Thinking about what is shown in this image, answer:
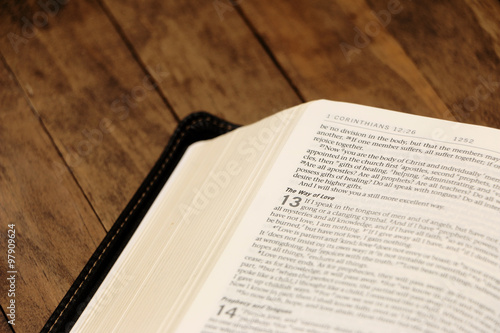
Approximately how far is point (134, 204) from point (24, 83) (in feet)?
0.84

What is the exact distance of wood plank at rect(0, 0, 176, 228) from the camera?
2.04ft

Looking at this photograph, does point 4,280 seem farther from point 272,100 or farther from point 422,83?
point 422,83

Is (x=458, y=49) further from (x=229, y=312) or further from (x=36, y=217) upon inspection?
(x=36, y=217)

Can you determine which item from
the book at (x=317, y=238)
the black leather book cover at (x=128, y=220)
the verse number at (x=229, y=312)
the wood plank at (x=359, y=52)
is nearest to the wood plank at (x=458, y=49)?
the wood plank at (x=359, y=52)

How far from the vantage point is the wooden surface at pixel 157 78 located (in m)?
0.60

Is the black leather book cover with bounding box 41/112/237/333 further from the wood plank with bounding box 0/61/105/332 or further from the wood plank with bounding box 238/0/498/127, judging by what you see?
the wood plank with bounding box 238/0/498/127

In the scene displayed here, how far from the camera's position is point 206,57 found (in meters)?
0.69

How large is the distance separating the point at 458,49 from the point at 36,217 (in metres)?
0.57

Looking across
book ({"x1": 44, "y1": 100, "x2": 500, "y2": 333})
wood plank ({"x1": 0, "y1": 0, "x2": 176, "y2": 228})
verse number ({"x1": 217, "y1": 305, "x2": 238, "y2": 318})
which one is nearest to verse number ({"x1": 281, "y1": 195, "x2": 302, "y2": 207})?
book ({"x1": 44, "y1": 100, "x2": 500, "y2": 333})

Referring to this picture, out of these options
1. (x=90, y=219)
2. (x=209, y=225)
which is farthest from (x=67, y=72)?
(x=209, y=225)

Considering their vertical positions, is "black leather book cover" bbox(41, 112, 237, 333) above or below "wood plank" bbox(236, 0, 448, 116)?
below

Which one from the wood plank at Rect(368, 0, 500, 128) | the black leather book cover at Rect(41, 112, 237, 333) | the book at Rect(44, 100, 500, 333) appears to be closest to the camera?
the book at Rect(44, 100, 500, 333)

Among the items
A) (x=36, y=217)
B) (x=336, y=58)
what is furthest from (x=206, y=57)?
(x=36, y=217)

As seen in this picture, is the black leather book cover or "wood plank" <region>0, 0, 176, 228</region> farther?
"wood plank" <region>0, 0, 176, 228</region>
